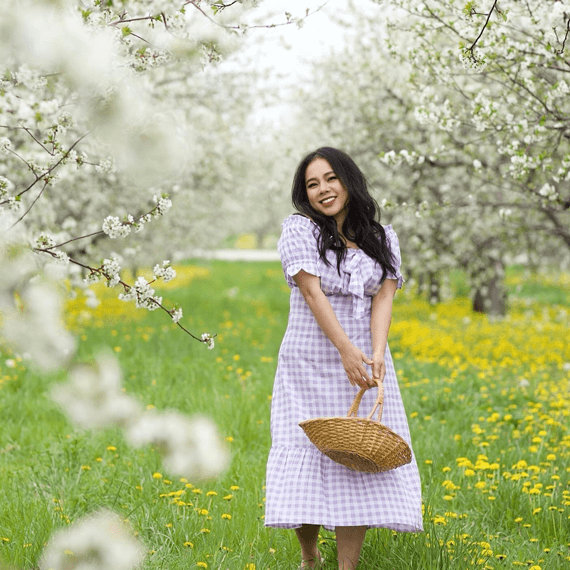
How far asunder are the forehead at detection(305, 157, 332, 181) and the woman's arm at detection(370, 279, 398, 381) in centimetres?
52

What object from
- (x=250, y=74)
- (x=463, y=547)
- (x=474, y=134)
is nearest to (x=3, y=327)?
(x=463, y=547)

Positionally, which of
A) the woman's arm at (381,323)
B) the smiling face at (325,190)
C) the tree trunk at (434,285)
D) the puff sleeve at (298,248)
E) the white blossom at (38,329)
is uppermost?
the tree trunk at (434,285)

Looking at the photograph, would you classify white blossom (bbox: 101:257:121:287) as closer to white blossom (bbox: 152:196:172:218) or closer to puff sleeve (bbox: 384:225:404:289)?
white blossom (bbox: 152:196:172:218)

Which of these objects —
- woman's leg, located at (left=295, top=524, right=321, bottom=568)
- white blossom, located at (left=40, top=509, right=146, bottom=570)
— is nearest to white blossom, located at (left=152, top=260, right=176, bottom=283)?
white blossom, located at (left=40, top=509, right=146, bottom=570)

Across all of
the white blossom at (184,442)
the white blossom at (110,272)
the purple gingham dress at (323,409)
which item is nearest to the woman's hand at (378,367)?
the purple gingham dress at (323,409)

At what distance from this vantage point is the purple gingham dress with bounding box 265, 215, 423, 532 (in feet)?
8.61

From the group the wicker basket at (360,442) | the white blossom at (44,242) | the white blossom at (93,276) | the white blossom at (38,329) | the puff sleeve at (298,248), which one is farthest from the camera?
the puff sleeve at (298,248)

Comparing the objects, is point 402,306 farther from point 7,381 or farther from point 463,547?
point 463,547

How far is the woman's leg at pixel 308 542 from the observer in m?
2.80

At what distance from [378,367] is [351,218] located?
0.68 m

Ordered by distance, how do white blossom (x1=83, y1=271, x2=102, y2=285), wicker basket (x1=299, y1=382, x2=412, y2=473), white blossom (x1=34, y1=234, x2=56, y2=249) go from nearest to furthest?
wicker basket (x1=299, y1=382, x2=412, y2=473) < white blossom (x1=34, y1=234, x2=56, y2=249) < white blossom (x1=83, y1=271, x2=102, y2=285)

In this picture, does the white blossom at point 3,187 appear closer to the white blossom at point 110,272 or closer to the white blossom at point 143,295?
the white blossom at point 110,272

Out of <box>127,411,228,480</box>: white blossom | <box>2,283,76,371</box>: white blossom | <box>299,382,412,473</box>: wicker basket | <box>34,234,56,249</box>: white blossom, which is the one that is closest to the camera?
<box>2,283,76,371</box>: white blossom

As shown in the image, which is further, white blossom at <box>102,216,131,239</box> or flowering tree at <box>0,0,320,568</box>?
white blossom at <box>102,216,131,239</box>
